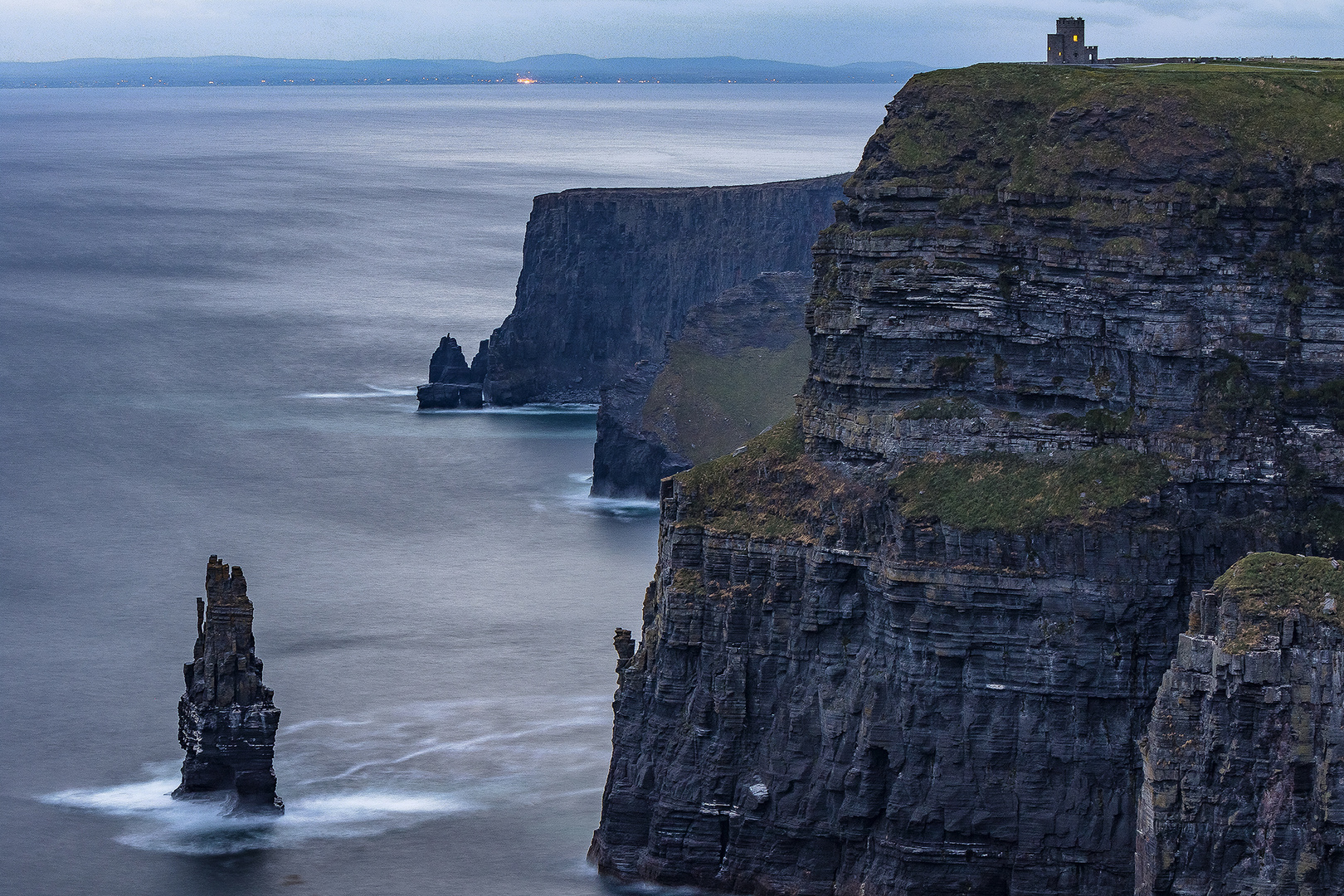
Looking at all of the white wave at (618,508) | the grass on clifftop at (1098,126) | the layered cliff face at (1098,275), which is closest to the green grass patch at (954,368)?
the layered cliff face at (1098,275)

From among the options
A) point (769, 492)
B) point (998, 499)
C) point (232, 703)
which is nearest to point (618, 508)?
point (232, 703)

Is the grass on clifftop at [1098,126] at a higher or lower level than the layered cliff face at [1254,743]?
higher

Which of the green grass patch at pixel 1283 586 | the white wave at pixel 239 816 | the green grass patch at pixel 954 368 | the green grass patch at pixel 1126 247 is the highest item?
the green grass patch at pixel 1126 247

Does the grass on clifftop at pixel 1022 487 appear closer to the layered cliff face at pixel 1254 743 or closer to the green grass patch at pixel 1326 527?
the green grass patch at pixel 1326 527

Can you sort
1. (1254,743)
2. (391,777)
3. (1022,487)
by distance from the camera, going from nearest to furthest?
(1254,743) → (1022,487) → (391,777)

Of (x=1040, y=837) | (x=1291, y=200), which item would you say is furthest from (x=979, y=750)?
(x=1291, y=200)

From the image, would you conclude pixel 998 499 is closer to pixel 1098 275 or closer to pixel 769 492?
pixel 1098 275

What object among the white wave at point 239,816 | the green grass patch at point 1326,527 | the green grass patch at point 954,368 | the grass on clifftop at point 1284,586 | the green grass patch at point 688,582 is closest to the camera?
the grass on clifftop at point 1284,586
